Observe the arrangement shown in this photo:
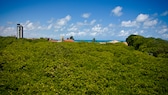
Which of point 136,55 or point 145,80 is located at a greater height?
point 136,55

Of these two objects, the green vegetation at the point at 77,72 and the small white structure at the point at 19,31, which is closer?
the green vegetation at the point at 77,72

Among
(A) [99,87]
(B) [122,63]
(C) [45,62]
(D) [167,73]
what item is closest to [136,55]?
(B) [122,63]

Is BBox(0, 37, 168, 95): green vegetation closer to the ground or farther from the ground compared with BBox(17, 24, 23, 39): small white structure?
closer to the ground

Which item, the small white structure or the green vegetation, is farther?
the small white structure

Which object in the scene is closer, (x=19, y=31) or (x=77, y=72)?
(x=77, y=72)

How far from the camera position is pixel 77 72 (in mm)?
7742

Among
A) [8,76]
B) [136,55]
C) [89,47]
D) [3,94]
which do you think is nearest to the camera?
[3,94]

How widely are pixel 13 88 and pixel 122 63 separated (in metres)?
4.63

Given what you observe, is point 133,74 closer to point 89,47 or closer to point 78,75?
point 78,75

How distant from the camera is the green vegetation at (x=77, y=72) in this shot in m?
7.02

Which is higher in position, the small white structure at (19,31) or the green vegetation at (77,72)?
the small white structure at (19,31)

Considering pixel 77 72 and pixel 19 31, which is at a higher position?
pixel 19 31

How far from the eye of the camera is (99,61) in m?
8.68

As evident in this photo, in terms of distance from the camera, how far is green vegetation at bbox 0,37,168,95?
702 cm
